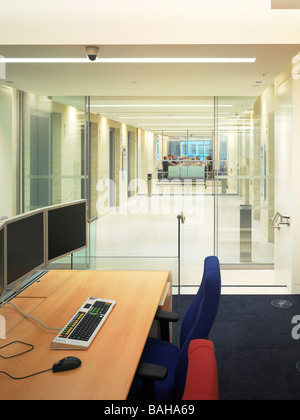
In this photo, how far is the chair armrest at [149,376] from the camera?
6.77 feet

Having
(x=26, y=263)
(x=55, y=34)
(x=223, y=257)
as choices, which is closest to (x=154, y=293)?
(x=26, y=263)

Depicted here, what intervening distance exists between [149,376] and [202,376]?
0.80m

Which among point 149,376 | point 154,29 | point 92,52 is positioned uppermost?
point 154,29

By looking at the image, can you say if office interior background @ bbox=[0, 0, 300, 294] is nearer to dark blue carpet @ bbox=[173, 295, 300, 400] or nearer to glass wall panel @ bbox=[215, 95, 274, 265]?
glass wall panel @ bbox=[215, 95, 274, 265]

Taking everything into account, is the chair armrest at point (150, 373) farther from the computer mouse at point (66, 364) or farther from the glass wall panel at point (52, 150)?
the glass wall panel at point (52, 150)

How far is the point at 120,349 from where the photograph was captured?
83.5 inches

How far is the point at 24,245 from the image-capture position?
2664mm

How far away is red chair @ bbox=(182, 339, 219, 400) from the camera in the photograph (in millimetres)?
1246

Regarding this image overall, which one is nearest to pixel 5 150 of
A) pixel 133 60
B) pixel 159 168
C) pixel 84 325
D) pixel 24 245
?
pixel 159 168

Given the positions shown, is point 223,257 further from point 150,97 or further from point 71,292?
point 71,292

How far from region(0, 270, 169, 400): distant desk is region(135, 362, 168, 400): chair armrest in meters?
0.08

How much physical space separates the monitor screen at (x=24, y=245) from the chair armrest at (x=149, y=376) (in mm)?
901

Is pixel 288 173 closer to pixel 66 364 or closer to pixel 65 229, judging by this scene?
pixel 65 229
